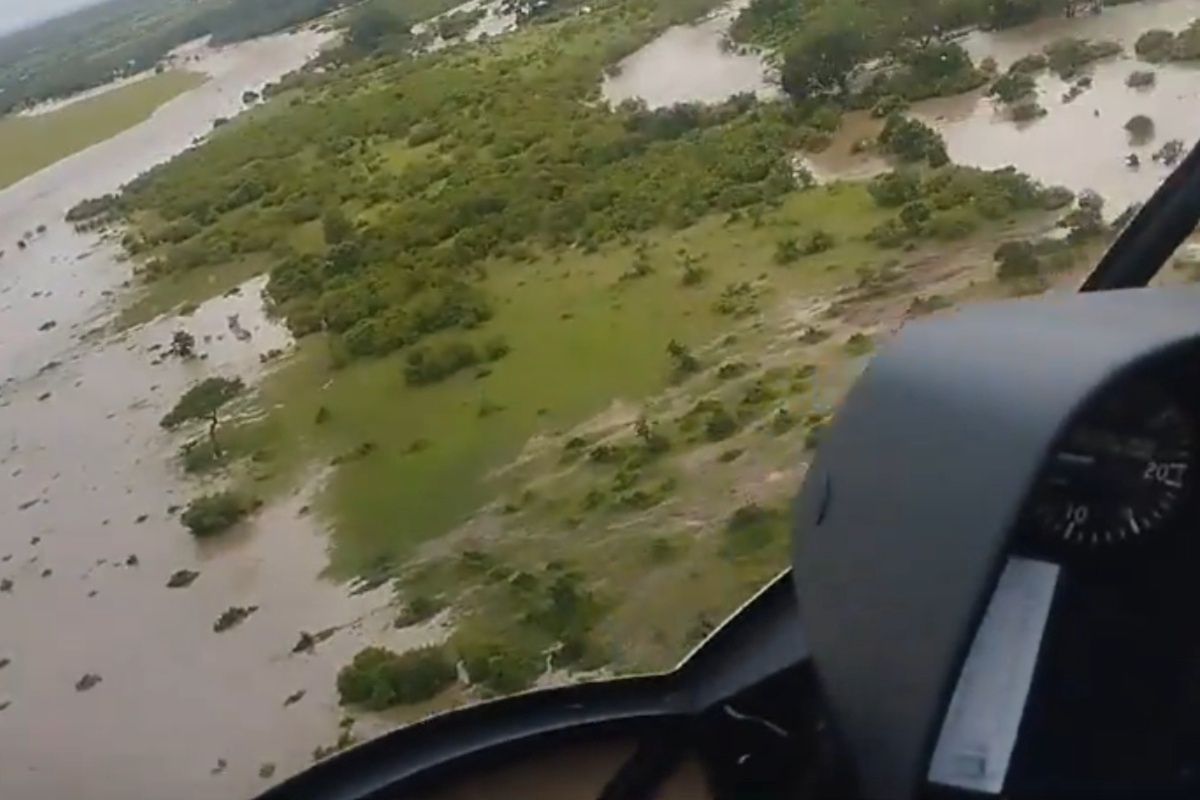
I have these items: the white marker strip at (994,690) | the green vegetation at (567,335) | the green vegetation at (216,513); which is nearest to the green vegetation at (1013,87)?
the green vegetation at (567,335)

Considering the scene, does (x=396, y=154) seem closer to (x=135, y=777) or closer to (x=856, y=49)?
(x=856, y=49)

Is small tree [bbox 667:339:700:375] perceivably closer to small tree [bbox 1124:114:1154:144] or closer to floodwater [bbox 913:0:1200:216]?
floodwater [bbox 913:0:1200:216]

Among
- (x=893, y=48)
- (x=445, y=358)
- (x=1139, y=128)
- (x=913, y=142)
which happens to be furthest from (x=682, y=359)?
(x=893, y=48)

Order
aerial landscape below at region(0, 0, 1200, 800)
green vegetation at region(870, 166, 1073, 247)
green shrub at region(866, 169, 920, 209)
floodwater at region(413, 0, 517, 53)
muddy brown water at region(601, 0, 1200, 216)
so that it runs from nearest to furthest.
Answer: aerial landscape below at region(0, 0, 1200, 800) → green vegetation at region(870, 166, 1073, 247) → muddy brown water at region(601, 0, 1200, 216) → green shrub at region(866, 169, 920, 209) → floodwater at region(413, 0, 517, 53)

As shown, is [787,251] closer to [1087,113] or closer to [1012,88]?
[1087,113]

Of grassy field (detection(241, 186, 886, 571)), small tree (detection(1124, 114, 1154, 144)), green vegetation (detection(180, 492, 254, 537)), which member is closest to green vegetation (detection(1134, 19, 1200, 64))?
small tree (detection(1124, 114, 1154, 144))
